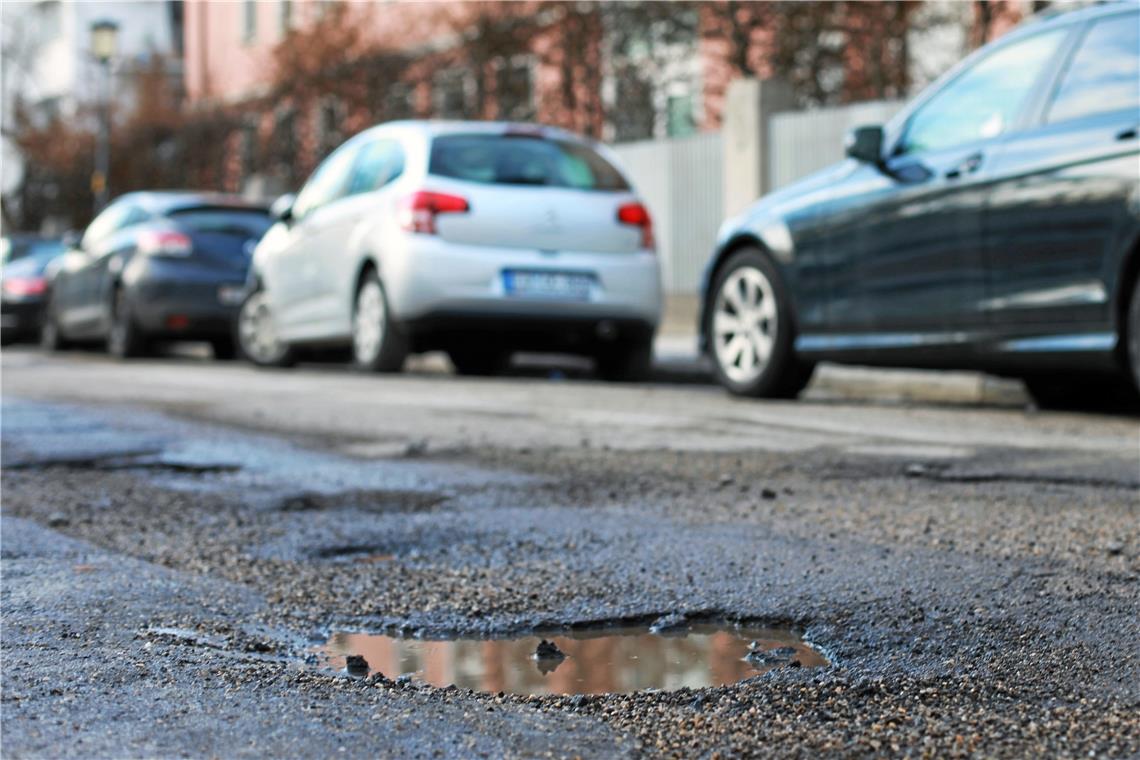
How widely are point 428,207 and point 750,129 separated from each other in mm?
6650

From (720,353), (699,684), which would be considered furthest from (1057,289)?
(699,684)

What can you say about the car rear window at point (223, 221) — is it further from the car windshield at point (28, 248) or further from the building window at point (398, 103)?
the building window at point (398, 103)

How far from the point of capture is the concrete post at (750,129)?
16.5 m

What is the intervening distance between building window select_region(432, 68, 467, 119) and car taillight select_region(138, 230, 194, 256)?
29.7ft

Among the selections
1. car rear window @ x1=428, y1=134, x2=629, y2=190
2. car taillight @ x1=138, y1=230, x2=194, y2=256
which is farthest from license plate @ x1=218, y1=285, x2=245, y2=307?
car rear window @ x1=428, y1=134, x2=629, y2=190

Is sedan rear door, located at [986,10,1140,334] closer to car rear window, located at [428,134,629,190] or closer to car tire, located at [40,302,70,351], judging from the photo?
car rear window, located at [428,134,629,190]

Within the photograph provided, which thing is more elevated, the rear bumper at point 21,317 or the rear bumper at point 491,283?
the rear bumper at point 491,283

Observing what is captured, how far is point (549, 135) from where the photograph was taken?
445 inches

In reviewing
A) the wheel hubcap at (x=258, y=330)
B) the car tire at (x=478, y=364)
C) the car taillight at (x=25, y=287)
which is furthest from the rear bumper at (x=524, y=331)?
the car taillight at (x=25, y=287)

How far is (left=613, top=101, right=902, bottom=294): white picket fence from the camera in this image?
1650cm

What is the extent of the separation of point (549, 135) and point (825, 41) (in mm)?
8161

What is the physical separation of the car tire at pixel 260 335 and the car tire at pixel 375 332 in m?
1.72

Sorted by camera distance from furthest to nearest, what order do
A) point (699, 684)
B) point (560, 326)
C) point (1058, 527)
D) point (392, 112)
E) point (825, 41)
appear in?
point (392, 112) < point (825, 41) < point (560, 326) < point (1058, 527) < point (699, 684)

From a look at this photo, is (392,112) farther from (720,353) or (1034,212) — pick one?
(1034,212)
